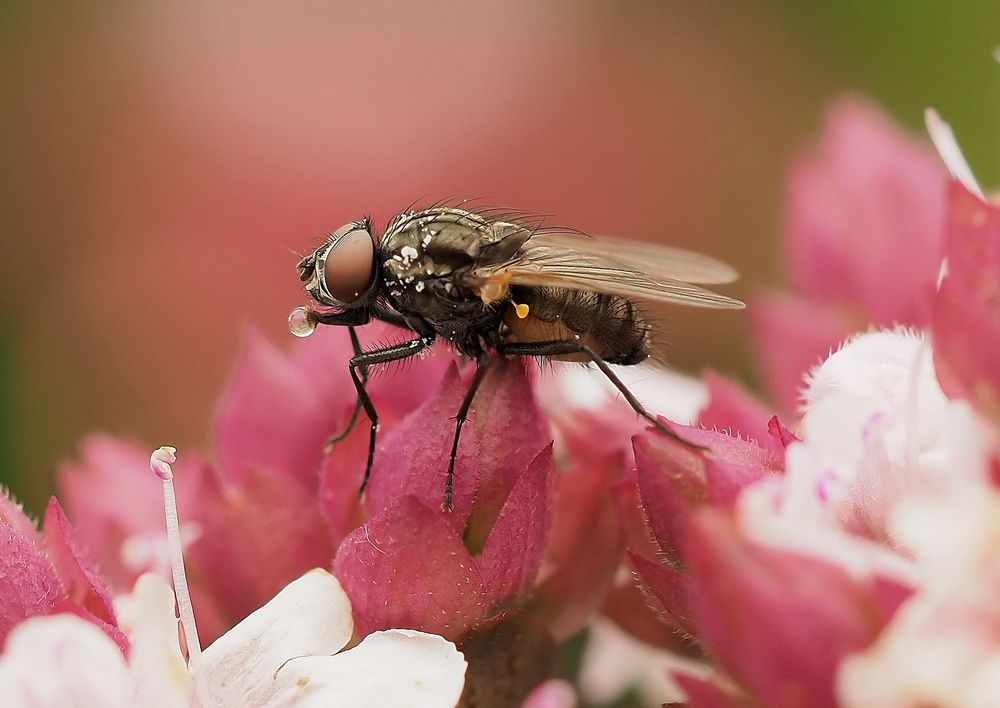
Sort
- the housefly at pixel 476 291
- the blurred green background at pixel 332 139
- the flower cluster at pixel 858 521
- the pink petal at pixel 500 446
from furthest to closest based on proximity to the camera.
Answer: the blurred green background at pixel 332 139 → the housefly at pixel 476 291 → the pink petal at pixel 500 446 → the flower cluster at pixel 858 521

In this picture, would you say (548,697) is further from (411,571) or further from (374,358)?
(374,358)

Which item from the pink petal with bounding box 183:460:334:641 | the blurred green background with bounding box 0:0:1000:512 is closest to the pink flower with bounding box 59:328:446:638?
the pink petal with bounding box 183:460:334:641

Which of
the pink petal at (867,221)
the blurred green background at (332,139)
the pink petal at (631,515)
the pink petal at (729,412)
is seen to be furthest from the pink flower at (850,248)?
the blurred green background at (332,139)

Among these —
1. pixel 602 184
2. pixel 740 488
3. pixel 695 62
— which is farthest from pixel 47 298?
pixel 740 488

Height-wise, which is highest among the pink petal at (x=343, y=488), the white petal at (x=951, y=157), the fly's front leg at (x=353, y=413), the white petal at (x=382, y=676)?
the white petal at (x=951, y=157)

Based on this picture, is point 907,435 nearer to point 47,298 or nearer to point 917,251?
point 917,251

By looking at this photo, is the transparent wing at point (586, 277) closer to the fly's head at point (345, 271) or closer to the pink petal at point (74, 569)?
the fly's head at point (345, 271)

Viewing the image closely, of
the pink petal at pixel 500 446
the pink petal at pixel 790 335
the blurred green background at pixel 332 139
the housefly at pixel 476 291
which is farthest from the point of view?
the blurred green background at pixel 332 139
